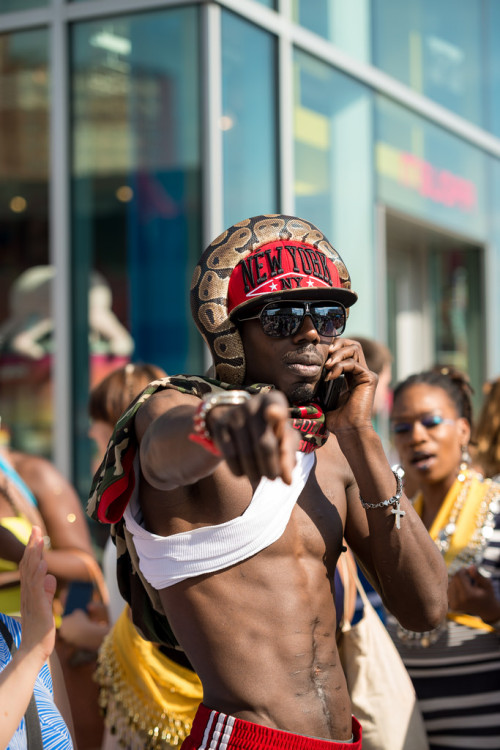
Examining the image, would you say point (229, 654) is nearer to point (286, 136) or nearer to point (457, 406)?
point (457, 406)

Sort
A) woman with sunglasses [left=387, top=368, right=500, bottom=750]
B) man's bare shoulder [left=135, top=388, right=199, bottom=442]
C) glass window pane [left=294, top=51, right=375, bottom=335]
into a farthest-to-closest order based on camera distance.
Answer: glass window pane [left=294, top=51, right=375, bottom=335]
woman with sunglasses [left=387, top=368, right=500, bottom=750]
man's bare shoulder [left=135, top=388, right=199, bottom=442]

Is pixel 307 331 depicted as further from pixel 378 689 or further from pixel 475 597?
pixel 475 597

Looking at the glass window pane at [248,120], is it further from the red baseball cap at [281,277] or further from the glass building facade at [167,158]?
the red baseball cap at [281,277]

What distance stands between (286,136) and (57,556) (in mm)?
3662

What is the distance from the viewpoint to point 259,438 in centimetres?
151

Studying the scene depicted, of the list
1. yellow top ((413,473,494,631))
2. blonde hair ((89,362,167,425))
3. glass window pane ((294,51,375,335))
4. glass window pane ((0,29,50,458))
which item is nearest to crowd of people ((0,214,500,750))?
yellow top ((413,473,494,631))

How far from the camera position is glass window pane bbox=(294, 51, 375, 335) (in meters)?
6.79

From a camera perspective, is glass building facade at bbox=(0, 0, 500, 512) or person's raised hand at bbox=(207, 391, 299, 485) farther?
glass building facade at bbox=(0, 0, 500, 512)

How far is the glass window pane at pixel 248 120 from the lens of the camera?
19.9 ft

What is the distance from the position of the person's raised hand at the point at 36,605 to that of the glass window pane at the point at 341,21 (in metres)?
5.52

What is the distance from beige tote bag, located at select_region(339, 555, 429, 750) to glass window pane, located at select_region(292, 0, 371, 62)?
4.98 meters

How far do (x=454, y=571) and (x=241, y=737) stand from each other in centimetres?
158

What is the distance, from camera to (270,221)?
253 cm

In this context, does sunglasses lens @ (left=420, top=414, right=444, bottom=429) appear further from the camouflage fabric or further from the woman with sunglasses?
the camouflage fabric
